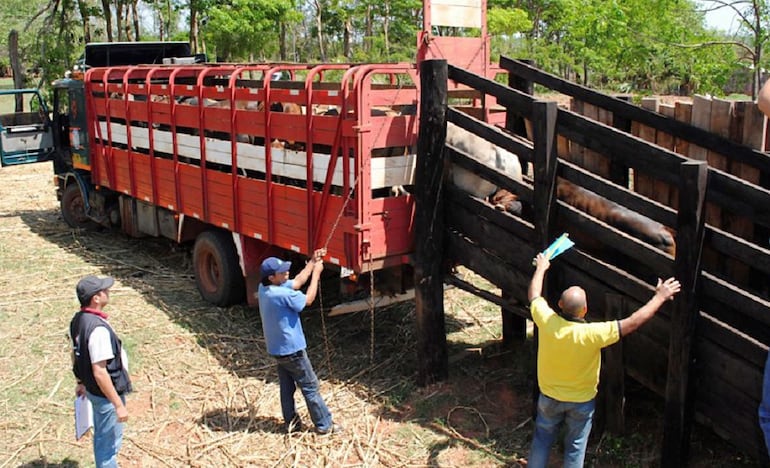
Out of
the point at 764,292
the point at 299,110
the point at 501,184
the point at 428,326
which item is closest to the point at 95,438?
the point at 428,326

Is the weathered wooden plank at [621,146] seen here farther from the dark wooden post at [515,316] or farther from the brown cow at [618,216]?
the dark wooden post at [515,316]

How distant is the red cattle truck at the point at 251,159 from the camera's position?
6.16 meters

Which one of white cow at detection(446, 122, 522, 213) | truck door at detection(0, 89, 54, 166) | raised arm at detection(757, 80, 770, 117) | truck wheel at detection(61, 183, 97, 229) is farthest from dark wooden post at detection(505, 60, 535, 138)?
truck door at detection(0, 89, 54, 166)

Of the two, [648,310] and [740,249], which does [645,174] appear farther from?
[648,310]

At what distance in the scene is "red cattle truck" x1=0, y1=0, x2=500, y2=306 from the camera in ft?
20.2

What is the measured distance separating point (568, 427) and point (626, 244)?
1.22m

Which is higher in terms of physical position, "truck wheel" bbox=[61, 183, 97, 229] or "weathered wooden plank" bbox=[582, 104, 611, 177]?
"weathered wooden plank" bbox=[582, 104, 611, 177]

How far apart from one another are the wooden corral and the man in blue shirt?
3.43 feet

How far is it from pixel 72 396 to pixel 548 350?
4.32m

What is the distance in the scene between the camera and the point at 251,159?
7.52 metres

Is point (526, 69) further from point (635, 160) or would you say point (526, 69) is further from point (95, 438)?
point (95, 438)

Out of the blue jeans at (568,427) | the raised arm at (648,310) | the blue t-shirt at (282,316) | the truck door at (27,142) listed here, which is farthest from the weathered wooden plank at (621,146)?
the truck door at (27,142)

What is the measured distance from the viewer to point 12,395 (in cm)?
657

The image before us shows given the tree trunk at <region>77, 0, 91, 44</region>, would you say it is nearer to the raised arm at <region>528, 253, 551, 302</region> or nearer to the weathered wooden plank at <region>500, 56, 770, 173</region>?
the weathered wooden plank at <region>500, 56, 770, 173</region>
